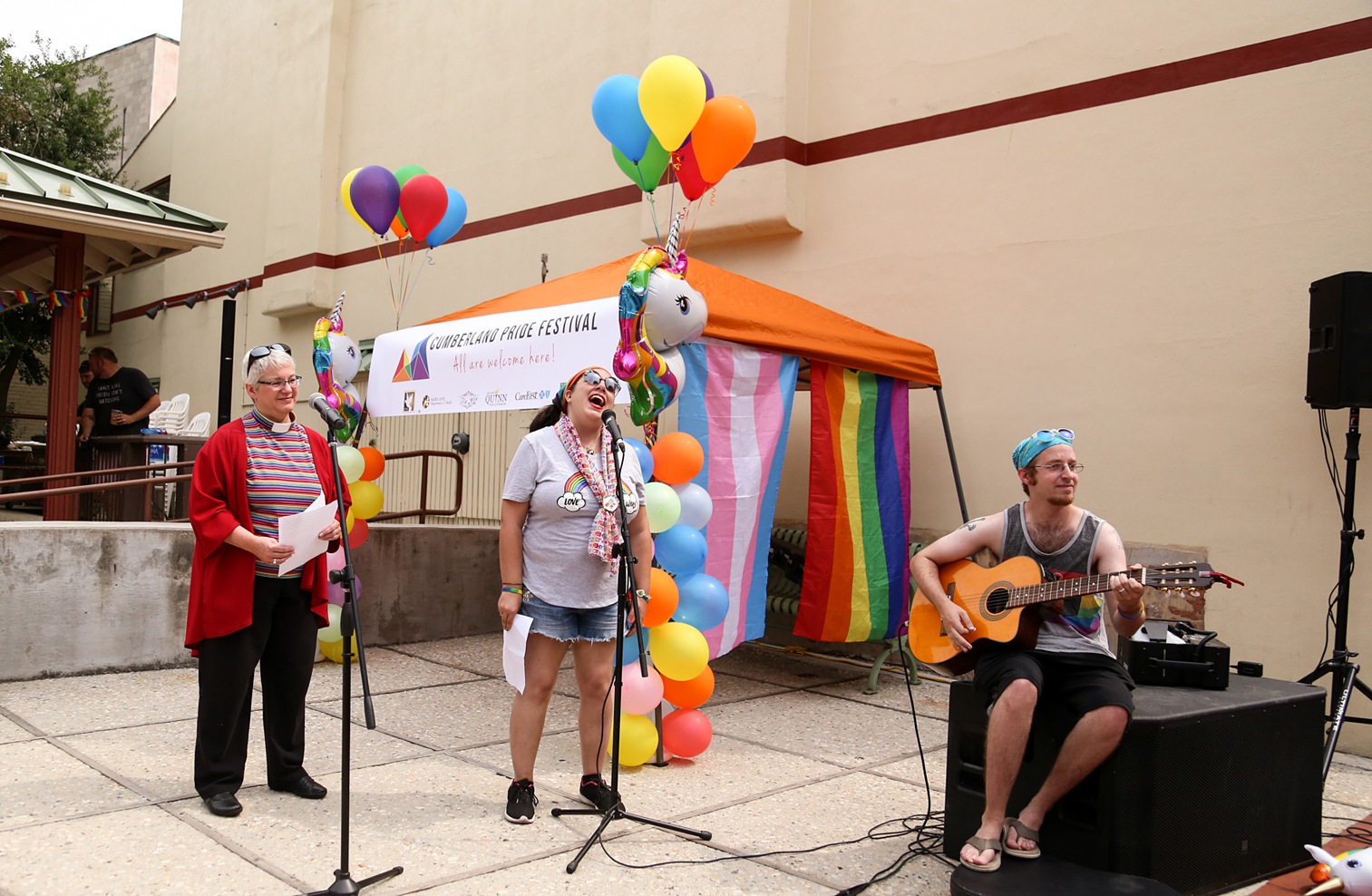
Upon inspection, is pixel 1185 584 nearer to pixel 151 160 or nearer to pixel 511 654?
pixel 511 654

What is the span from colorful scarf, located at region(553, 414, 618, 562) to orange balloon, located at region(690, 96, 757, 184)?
8.11 ft

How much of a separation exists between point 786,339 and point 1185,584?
123 inches

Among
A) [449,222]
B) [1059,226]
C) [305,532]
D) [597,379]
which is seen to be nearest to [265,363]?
[305,532]

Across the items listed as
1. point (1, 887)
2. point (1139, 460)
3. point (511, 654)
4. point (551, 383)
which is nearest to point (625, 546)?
point (511, 654)

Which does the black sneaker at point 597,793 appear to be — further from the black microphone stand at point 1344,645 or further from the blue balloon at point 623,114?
the blue balloon at point 623,114

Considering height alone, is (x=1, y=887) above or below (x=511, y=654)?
below

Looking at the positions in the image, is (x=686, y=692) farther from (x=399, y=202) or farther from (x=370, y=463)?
(x=399, y=202)

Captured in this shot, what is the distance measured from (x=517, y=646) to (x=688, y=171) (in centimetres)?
333

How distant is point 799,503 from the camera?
839 centimetres

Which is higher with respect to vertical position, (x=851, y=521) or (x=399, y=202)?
(x=399, y=202)

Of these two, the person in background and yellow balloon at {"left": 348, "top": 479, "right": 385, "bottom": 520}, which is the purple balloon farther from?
the person in background

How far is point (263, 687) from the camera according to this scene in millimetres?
4172

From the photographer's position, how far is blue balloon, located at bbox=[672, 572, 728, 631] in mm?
5125

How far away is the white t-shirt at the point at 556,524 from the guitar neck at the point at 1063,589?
1517 mm
